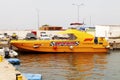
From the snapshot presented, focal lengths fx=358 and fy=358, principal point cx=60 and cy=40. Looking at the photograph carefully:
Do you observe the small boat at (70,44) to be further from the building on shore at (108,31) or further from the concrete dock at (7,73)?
the concrete dock at (7,73)

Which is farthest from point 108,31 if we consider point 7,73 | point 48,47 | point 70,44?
point 7,73

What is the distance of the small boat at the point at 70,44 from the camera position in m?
47.6

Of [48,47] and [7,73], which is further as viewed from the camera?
[48,47]

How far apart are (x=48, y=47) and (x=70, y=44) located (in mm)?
3030

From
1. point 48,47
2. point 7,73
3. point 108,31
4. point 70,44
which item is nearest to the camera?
point 7,73

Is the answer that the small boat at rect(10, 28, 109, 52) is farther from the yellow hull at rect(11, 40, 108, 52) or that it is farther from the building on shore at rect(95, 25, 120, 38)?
the building on shore at rect(95, 25, 120, 38)

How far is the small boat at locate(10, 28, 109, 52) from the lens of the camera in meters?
47.6

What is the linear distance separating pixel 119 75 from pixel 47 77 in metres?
5.75

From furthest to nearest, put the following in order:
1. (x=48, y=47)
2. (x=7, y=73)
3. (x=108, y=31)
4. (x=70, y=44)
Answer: (x=108, y=31)
(x=70, y=44)
(x=48, y=47)
(x=7, y=73)

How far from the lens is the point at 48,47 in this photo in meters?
48.2

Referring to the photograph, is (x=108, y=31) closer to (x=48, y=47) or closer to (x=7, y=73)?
(x=48, y=47)

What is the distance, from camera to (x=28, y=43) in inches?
1870

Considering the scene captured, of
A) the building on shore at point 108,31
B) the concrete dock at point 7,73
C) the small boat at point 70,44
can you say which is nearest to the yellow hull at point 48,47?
the small boat at point 70,44

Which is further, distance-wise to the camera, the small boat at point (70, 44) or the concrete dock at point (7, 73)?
the small boat at point (70, 44)
